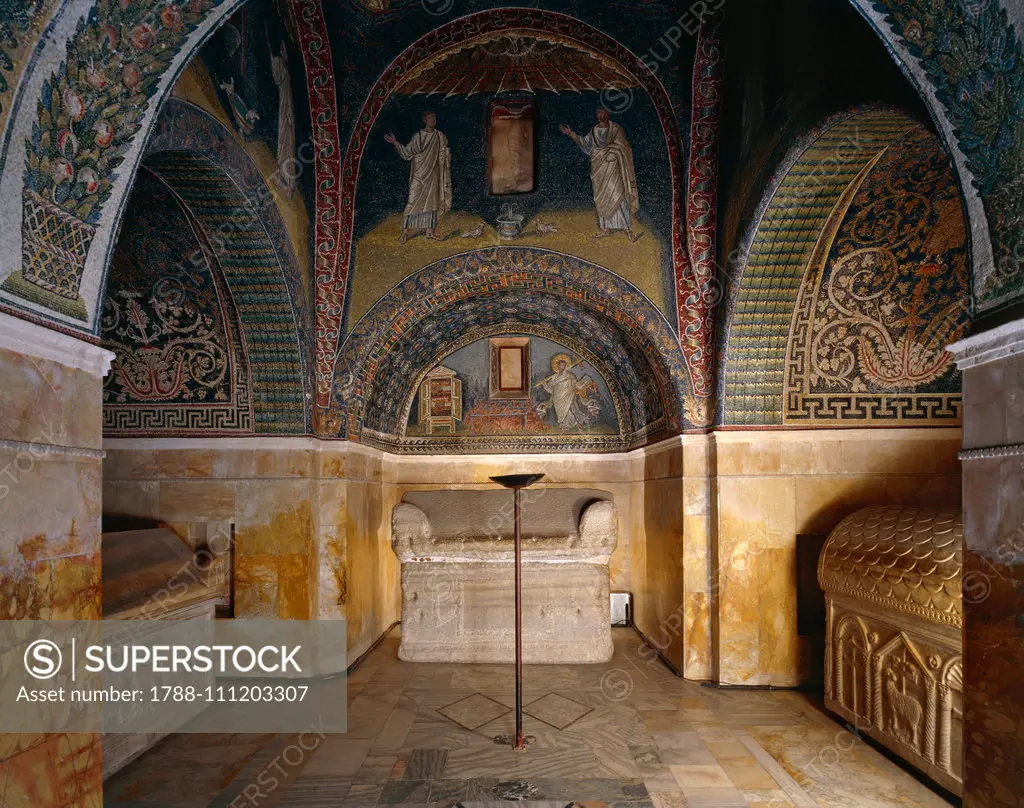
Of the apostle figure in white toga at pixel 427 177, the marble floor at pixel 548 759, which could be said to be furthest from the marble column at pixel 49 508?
the apostle figure in white toga at pixel 427 177

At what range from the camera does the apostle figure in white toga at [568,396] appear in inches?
346

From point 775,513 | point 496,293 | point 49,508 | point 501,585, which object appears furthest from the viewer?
point 496,293

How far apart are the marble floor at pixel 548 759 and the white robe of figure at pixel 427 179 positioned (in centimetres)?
428

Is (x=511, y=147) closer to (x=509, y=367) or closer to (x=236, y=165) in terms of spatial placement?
(x=236, y=165)

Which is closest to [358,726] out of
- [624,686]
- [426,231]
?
[624,686]

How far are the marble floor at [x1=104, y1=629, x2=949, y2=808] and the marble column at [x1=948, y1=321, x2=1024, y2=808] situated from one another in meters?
1.79

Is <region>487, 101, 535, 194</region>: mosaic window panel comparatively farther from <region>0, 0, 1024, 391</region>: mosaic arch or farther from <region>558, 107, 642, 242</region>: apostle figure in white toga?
<region>0, 0, 1024, 391</region>: mosaic arch

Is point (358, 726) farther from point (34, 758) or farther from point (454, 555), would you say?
point (34, 758)

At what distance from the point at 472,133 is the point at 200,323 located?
3005 millimetres

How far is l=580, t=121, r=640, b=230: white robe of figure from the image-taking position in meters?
6.45

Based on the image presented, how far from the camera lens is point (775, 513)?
609 cm

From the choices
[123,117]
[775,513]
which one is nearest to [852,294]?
[775,513]

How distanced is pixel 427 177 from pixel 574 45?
1732 millimetres

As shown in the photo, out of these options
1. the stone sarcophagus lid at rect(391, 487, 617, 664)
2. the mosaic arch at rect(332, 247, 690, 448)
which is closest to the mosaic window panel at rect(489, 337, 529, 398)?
the mosaic arch at rect(332, 247, 690, 448)
